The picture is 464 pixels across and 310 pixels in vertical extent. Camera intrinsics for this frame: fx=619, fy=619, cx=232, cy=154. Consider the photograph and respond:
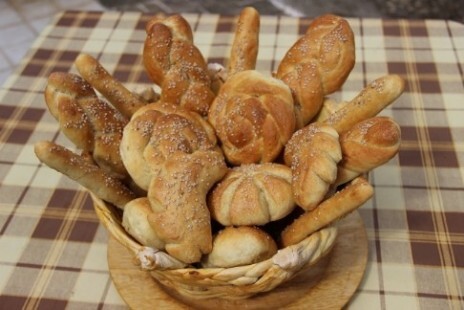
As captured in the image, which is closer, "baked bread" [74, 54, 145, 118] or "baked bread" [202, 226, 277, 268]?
"baked bread" [202, 226, 277, 268]

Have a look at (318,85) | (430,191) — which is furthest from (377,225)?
(318,85)

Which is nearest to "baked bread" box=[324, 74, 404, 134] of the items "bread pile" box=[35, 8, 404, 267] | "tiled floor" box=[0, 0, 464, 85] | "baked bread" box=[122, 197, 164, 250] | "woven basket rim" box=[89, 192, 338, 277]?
"bread pile" box=[35, 8, 404, 267]

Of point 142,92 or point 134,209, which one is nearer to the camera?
point 134,209

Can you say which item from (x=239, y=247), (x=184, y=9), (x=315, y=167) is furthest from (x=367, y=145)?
(x=184, y=9)

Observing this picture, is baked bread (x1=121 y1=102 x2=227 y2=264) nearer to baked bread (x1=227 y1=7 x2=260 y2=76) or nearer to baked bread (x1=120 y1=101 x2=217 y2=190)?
baked bread (x1=120 y1=101 x2=217 y2=190)

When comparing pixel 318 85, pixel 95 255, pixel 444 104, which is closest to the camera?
pixel 318 85

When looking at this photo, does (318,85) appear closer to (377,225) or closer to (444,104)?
(377,225)

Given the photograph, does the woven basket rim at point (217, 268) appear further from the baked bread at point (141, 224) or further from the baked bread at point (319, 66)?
the baked bread at point (319, 66)

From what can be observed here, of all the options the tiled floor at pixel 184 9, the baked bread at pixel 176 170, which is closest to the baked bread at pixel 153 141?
the baked bread at pixel 176 170
